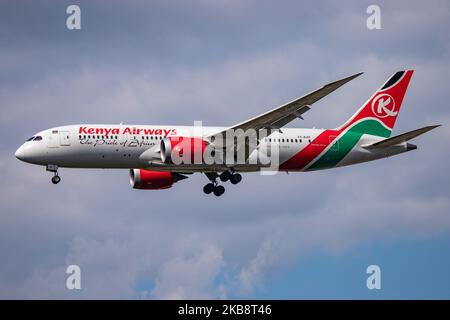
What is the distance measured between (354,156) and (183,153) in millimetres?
12731

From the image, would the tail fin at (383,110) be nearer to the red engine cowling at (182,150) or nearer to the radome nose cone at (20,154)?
the red engine cowling at (182,150)

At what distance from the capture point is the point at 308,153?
67750 millimetres

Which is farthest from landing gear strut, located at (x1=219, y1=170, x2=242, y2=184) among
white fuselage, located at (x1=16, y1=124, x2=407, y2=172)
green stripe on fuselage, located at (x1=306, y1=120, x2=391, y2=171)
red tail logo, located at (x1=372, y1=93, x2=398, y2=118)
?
red tail logo, located at (x1=372, y1=93, x2=398, y2=118)

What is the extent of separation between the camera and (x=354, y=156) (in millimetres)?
69250

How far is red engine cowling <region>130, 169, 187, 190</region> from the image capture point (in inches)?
2763

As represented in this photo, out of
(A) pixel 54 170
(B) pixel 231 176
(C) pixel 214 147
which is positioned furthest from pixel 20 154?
(B) pixel 231 176

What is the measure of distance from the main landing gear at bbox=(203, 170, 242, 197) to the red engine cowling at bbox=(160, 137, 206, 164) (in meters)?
3.21

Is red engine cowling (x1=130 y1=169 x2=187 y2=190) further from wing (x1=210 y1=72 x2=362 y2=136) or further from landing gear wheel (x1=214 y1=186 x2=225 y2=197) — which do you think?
wing (x1=210 y1=72 x2=362 y2=136)

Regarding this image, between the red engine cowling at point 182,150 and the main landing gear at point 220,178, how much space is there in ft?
10.5

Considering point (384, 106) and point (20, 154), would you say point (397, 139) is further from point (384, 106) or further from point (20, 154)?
point (20, 154)
